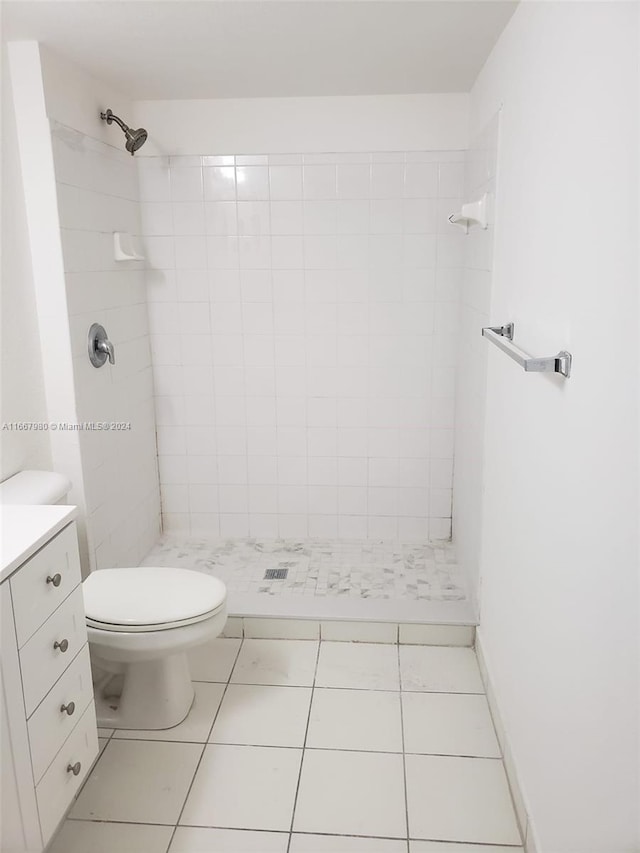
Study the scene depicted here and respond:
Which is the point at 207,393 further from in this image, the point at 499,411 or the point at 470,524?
the point at 499,411

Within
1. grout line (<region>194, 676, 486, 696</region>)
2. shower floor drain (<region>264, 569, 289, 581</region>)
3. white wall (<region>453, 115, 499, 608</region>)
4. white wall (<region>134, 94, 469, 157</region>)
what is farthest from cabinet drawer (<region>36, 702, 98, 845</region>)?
white wall (<region>134, 94, 469, 157</region>)

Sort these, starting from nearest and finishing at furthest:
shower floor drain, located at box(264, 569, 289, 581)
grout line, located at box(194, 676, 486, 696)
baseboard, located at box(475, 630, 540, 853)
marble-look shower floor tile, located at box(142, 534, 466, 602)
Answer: baseboard, located at box(475, 630, 540, 853)
grout line, located at box(194, 676, 486, 696)
marble-look shower floor tile, located at box(142, 534, 466, 602)
shower floor drain, located at box(264, 569, 289, 581)

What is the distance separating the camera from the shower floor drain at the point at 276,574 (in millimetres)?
2768

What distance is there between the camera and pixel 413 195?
9.19 feet

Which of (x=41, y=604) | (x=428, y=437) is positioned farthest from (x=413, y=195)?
(x=41, y=604)

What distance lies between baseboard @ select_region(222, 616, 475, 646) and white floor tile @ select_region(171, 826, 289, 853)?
865 mm

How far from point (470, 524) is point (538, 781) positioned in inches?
44.1

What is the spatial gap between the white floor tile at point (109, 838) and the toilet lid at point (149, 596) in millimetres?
500

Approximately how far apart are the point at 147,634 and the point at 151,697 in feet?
0.92

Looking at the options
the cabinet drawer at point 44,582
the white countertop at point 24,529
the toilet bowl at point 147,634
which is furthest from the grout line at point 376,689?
the white countertop at point 24,529

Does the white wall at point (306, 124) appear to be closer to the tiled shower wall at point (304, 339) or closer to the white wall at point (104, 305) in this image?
the tiled shower wall at point (304, 339)

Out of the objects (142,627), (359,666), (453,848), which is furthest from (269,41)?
(453,848)

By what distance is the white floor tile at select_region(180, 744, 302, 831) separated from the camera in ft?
5.51

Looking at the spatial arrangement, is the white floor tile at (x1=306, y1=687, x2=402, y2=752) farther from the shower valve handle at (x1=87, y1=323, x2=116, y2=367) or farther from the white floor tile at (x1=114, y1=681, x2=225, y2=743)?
the shower valve handle at (x1=87, y1=323, x2=116, y2=367)
